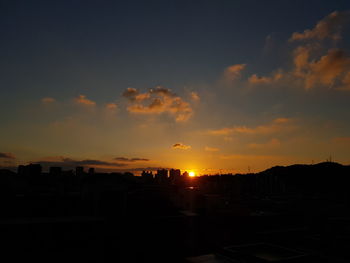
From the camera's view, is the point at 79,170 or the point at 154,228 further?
the point at 79,170

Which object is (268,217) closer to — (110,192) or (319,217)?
(319,217)

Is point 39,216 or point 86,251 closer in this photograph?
point 86,251

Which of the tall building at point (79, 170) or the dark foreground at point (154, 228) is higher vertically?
the tall building at point (79, 170)

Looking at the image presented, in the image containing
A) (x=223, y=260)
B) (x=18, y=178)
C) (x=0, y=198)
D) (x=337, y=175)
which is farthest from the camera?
(x=337, y=175)

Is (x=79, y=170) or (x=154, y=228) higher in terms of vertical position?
(x=79, y=170)

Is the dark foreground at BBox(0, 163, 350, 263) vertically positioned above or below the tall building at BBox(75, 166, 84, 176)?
below

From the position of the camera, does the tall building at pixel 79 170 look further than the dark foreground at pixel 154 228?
Yes

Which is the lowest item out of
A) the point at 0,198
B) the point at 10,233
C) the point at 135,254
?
the point at 135,254

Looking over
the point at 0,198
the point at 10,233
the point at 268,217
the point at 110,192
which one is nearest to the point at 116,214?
the point at 110,192

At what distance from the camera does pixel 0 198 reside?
1225 inches

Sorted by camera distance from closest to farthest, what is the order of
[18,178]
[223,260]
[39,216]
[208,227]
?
[223,260], [39,216], [208,227], [18,178]

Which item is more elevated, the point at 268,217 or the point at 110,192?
the point at 110,192

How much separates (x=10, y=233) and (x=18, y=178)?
21.4 metres

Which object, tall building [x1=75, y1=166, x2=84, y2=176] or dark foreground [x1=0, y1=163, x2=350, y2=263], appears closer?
dark foreground [x1=0, y1=163, x2=350, y2=263]
